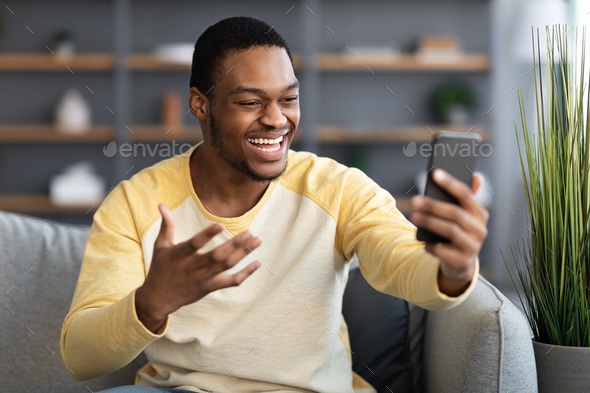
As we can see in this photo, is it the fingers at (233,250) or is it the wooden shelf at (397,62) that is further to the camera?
Answer: the wooden shelf at (397,62)

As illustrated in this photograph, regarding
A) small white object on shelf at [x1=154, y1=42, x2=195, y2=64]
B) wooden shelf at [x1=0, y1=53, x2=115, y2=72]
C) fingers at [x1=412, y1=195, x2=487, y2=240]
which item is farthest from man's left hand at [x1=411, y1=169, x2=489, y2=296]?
wooden shelf at [x1=0, y1=53, x2=115, y2=72]

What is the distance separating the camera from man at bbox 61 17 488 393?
3.51 feet

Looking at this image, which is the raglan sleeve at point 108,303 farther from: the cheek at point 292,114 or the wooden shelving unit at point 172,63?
the wooden shelving unit at point 172,63

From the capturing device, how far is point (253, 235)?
3.82 feet

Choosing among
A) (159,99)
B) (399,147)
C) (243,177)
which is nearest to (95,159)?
(159,99)

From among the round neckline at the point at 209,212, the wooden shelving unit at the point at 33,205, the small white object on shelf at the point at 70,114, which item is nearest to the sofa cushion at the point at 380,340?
the round neckline at the point at 209,212

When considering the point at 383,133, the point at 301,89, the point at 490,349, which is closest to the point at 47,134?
the point at 301,89

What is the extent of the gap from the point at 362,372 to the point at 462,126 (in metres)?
2.68

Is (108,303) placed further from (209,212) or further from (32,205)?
(32,205)

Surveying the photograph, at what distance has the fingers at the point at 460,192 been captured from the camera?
2.22ft

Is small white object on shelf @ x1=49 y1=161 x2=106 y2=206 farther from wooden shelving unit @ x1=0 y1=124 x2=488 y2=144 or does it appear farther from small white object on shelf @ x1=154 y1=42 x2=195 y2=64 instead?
small white object on shelf @ x1=154 y1=42 x2=195 y2=64

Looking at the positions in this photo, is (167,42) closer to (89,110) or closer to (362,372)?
(89,110)

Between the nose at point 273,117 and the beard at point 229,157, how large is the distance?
4.0 inches

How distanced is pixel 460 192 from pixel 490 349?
1.61 feet
